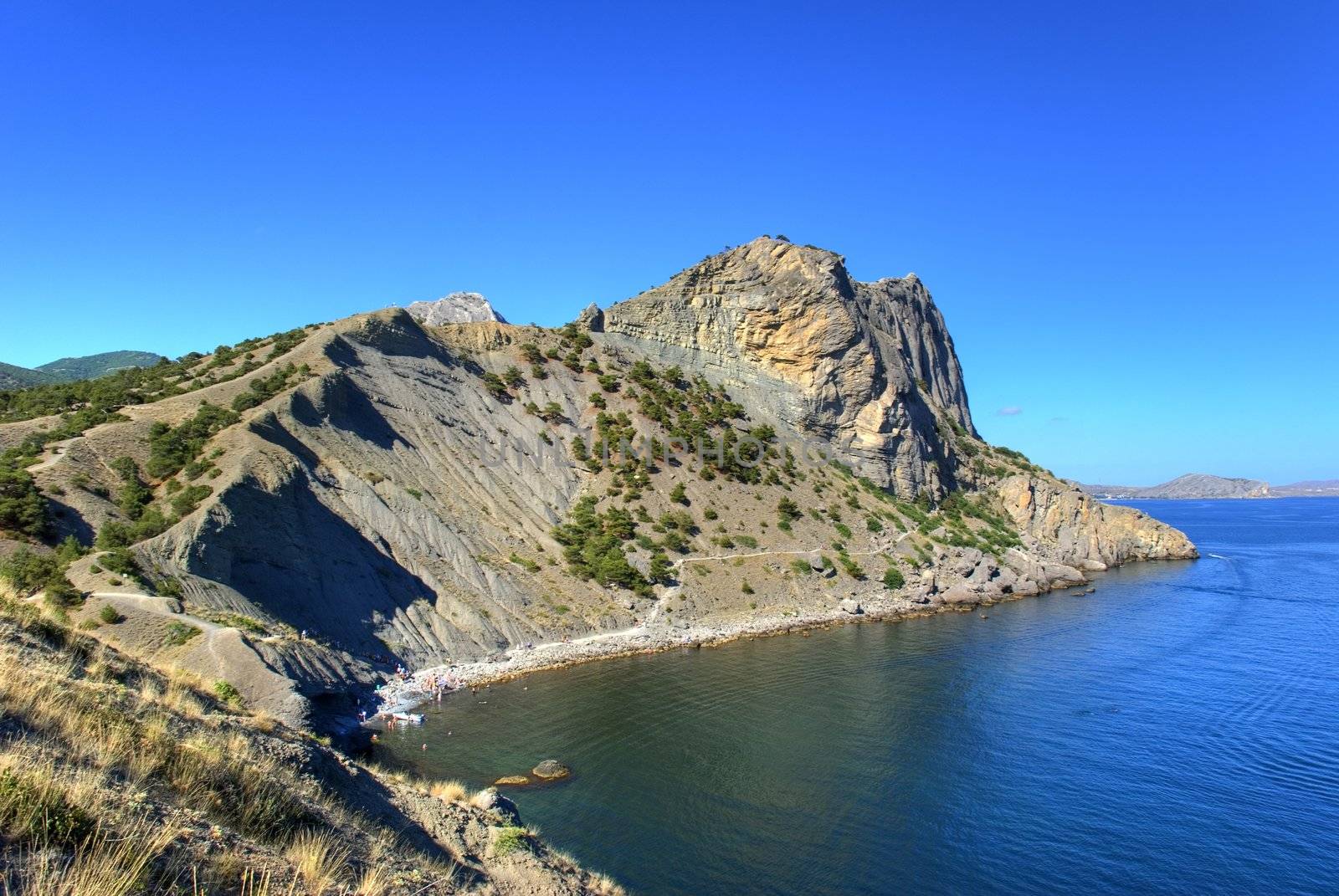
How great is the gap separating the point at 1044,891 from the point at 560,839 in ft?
41.7

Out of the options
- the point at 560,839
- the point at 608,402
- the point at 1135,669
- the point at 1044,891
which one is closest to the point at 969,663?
the point at 1135,669

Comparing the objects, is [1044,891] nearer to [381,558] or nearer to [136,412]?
[381,558]

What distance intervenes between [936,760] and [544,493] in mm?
36227

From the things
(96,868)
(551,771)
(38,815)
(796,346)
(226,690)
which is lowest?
(551,771)

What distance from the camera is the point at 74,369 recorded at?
148m

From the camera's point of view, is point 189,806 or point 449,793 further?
point 449,793

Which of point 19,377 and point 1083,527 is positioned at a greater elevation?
point 19,377

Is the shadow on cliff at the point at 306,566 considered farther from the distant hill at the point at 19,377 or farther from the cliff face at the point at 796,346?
the distant hill at the point at 19,377

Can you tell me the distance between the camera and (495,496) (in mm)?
52531

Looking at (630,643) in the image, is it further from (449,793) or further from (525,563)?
(449,793)

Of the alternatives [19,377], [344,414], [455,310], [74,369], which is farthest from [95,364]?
[344,414]

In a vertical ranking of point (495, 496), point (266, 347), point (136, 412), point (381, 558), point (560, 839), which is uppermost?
point (266, 347)

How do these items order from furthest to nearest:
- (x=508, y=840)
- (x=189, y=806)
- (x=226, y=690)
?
1. (x=226, y=690)
2. (x=508, y=840)
3. (x=189, y=806)

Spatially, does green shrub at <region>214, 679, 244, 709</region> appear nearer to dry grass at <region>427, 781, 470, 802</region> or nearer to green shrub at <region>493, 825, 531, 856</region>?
dry grass at <region>427, 781, 470, 802</region>
